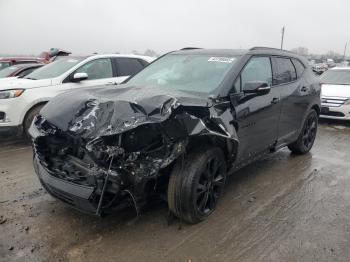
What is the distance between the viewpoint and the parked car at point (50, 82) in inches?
247

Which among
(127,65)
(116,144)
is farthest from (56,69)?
(116,144)

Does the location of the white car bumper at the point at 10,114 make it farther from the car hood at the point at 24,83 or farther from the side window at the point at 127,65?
the side window at the point at 127,65

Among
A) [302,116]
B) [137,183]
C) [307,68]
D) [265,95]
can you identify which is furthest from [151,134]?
[307,68]

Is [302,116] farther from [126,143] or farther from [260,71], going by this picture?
[126,143]

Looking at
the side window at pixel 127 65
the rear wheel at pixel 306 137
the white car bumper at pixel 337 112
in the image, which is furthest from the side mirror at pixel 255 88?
the white car bumper at pixel 337 112

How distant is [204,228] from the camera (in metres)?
3.54

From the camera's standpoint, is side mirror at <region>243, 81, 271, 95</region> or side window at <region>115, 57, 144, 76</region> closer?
side mirror at <region>243, 81, 271, 95</region>

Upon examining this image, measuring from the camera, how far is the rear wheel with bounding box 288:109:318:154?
19.2 ft

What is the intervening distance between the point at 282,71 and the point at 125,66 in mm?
3883

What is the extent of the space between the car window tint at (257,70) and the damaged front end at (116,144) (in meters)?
0.97

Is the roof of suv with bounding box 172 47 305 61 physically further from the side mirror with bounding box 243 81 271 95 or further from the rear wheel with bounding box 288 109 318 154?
the rear wheel with bounding box 288 109 318 154

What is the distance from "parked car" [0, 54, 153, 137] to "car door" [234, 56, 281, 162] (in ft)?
11.6

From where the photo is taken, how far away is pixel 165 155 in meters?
3.14

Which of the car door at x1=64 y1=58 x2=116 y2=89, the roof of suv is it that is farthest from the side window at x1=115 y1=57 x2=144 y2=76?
the roof of suv
